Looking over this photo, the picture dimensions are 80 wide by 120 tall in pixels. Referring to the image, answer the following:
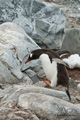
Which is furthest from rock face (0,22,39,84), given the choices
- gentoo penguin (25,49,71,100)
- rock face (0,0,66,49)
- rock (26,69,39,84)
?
rock face (0,0,66,49)

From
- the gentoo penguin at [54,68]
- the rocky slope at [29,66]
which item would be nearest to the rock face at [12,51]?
the rocky slope at [29,66]

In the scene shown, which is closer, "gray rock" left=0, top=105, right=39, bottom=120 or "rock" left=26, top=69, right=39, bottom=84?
"gray rock" left=0, top=105, right=39, bottom=120

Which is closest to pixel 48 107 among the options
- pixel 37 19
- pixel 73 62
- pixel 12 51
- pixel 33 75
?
pixel 33 75

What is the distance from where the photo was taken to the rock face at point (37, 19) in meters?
8.60

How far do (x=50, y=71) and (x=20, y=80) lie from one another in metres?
0.71

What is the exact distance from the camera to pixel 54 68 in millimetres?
5141

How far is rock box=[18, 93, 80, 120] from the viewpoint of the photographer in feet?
9.52

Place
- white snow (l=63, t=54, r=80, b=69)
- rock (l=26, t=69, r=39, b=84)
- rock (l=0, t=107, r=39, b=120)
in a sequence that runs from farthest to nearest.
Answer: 1. white snow (l=63, t=54, r=80, b=69)
2. rock (l=26, t=69, r=39, b=84)
3. rock (l=0, t=107, r=39, b=120)

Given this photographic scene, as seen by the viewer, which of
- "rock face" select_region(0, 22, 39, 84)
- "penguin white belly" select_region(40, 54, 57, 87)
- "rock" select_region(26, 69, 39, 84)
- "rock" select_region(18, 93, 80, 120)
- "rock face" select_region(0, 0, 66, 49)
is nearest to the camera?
"rock" select_region(18, 93, 80, 120)

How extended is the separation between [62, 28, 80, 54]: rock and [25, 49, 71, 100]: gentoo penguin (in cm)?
295

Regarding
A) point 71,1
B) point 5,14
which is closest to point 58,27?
point 5,14

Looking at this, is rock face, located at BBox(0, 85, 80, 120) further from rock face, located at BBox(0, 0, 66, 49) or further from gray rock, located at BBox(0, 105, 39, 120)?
rock face, located at BBox(0, 0, 66, 49)

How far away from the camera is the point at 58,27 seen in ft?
29.2

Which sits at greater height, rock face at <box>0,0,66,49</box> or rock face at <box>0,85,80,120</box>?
rock face at <box>0,85,80,120</box>
